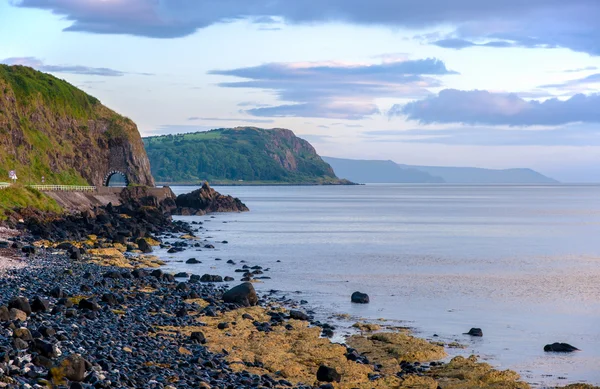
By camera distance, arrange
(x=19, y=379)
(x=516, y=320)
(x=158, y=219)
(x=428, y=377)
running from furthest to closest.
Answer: (x=158, y=219)
(x=516, y=320)
(x=428, y=377)
(x=19, y=379)

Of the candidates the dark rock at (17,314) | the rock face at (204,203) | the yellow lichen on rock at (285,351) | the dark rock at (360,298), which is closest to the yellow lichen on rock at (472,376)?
the yellow lichen on rock at (285,351)

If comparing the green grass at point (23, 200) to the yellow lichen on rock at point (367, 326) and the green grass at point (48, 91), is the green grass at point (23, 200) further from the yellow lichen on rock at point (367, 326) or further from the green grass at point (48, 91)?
the green grass at point (48, 91)

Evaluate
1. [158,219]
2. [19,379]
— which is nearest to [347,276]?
[19,379]

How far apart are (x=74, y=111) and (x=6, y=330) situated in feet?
370

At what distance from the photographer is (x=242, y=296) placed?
31078 millimetres

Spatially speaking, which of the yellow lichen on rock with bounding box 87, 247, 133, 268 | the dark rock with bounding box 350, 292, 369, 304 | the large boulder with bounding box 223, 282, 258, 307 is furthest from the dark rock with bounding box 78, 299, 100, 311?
the yellow lichen on rock with bounding box 87, 247, 133, 268

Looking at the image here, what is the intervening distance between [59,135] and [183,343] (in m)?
102

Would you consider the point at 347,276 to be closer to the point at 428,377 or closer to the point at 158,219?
the point at 428,377

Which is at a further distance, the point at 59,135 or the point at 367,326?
the point at 59,135

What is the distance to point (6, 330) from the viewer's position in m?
18.2

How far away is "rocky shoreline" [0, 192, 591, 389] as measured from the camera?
1664cm

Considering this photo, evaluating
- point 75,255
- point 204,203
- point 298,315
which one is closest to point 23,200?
point 75,255

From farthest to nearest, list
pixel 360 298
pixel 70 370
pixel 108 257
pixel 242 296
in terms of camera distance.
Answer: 1. pixel 108 257
2. pixel 360 298
3. pixel 242 296
4. pixel 70 370

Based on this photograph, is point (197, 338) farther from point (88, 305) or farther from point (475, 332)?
point (475, 332)
